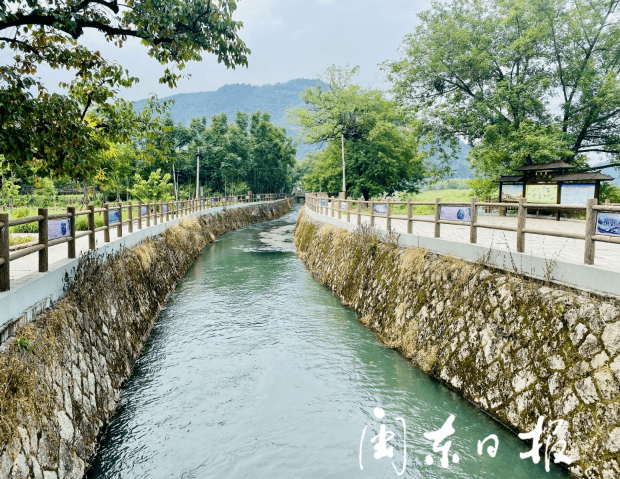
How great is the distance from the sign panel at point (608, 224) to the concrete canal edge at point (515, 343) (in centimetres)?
91

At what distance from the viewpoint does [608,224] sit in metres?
5.83

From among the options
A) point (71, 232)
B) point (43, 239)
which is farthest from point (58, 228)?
point (43, 239)

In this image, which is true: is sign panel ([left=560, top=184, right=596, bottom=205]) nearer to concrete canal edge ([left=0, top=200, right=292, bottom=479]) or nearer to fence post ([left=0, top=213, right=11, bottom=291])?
concrete canal edge ([left=0, top=200, right=292, bottom=479])

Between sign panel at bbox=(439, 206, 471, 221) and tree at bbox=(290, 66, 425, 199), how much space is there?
85.9 ft

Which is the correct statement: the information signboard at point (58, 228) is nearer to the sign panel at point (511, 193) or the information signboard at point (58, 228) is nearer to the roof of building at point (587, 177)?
the roof of building at point (587, 177)

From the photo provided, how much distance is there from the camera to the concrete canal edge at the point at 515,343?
506cm

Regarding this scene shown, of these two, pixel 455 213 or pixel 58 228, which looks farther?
pixel 455 213

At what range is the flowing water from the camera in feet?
18.7

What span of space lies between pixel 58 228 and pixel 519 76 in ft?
79.0

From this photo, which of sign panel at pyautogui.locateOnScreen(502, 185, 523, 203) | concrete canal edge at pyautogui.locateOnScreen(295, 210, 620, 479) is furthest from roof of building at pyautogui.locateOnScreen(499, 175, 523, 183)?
concrete canal edge at pyautogui.locateOnScreen(295, 210, 620, 479)

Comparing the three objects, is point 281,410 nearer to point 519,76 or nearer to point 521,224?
point 521,224

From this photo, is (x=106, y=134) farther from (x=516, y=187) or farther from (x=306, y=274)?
(x=516, y=187)

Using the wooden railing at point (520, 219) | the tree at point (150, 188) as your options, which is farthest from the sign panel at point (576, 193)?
the tree at point (150, 188)

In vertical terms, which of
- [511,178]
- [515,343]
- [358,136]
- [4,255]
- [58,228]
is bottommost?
[515,343]
